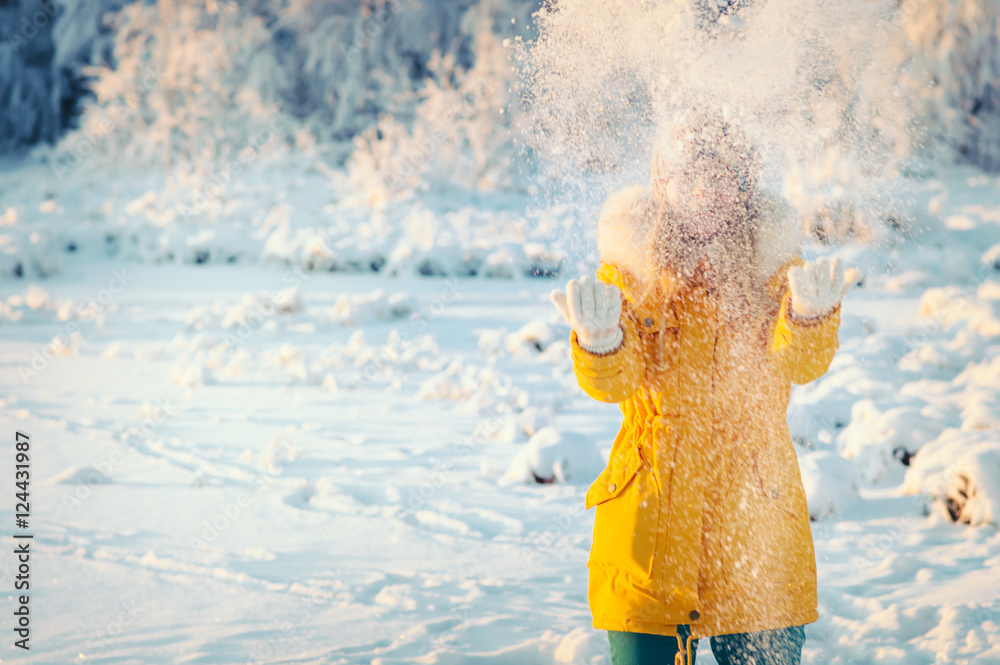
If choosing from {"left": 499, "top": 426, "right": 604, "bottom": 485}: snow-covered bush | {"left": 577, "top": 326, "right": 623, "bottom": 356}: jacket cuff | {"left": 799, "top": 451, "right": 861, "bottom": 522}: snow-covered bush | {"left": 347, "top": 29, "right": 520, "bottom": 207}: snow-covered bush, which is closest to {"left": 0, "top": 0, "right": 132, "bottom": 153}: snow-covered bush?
{"left": 347, "top": 29, "right": 520, "bottom": 207}: snow-covered bush

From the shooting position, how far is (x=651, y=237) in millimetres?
1562

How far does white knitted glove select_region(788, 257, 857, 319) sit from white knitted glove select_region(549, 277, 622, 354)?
34 cm

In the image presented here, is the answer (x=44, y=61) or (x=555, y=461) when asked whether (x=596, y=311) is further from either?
(x=44, y=61)

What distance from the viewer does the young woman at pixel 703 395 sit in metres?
1.49

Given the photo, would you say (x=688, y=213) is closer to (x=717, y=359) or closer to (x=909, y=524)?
(x=717, y=359)

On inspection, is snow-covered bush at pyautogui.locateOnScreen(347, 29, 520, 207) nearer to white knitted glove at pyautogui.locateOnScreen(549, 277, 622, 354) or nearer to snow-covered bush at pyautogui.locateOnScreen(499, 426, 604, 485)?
Result: snow-covered bush at pyautogui.locateOnScreen(499, 426, 604, 485)

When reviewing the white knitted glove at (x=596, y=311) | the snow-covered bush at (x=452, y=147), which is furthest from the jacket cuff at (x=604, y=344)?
the snow-covered bush at (x=452, y=147)

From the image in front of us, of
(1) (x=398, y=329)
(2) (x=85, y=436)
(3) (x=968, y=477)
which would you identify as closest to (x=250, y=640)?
(2) (x=85, y=436)

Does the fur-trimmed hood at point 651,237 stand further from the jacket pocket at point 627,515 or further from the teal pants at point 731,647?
the teal pants at point 731,647

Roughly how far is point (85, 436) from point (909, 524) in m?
4.20

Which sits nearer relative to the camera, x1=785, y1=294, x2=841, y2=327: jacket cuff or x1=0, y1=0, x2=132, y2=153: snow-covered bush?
x1=785, y1=294, x2=841, y2=327: jacket cuff

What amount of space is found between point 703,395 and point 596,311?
283 mm

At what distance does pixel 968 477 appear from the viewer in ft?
10.3

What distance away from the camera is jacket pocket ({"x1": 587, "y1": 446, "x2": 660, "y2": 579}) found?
1508mm
